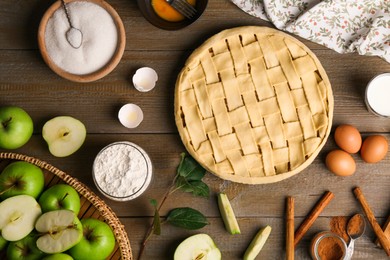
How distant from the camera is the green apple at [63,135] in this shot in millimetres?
1207

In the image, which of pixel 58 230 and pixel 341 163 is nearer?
pixel 58 230

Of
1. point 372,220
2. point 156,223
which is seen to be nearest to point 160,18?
point 156,223

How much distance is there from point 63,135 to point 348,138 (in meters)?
0.64

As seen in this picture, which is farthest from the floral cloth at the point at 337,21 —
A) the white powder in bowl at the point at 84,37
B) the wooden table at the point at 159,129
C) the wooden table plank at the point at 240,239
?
the wooden table plank at the point at 240,239

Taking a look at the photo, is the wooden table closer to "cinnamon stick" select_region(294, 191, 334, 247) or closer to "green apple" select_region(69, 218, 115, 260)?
"cinnamon stick" select_region(294, 191, 334, 247)

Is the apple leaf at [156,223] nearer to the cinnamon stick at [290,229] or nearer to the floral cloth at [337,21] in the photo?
the cinnamon stick at [290,229]

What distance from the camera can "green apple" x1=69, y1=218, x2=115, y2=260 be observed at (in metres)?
1.10

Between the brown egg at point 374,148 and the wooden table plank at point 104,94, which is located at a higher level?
the wooden table plank at point 104,94

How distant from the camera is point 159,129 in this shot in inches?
49.8

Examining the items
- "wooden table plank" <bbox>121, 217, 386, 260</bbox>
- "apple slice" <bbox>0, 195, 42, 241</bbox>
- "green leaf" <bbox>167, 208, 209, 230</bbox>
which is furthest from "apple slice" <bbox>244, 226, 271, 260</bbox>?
"apple slice" <bbox>0, 195, 42, 241</bbox>

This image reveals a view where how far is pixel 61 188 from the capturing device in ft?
3.70

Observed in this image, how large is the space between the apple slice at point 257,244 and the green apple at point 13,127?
56 centimetres

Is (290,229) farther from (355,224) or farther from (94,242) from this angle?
(94,242)

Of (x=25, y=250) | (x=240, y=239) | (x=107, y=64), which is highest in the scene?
(x=107, y=64)
